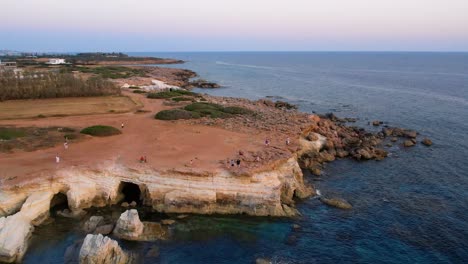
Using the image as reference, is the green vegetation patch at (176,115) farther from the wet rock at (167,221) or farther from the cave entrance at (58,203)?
the wet rock at (167,221)

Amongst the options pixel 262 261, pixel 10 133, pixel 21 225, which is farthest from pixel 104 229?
pixel 10 133

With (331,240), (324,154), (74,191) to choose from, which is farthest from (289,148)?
(74,191)

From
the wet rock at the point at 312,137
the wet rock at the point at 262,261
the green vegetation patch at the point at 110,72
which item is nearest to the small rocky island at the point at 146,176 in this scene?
the wet rock at the point at 312,137

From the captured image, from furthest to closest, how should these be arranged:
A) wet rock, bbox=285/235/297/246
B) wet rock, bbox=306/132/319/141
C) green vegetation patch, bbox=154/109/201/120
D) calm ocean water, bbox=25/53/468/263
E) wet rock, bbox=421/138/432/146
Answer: green vegetation patch, bbox=154/109/201/120 → wet rock, bbox=421/138/432/146 → wet rock, bbox=306/132/319/141 → wet rock, bbox=285/235/297/246 → calm ocean water, bbox=25/53/468/263

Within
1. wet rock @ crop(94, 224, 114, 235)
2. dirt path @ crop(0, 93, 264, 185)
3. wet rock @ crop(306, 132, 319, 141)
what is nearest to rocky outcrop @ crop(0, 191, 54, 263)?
dirt path @ crop(0, 93, 264, 185)

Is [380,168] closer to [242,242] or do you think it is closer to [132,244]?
[242,242]

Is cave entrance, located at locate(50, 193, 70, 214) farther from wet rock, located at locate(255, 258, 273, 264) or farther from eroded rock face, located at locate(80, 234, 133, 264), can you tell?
wet rock, located at locate(255, 258, 273, 264)
